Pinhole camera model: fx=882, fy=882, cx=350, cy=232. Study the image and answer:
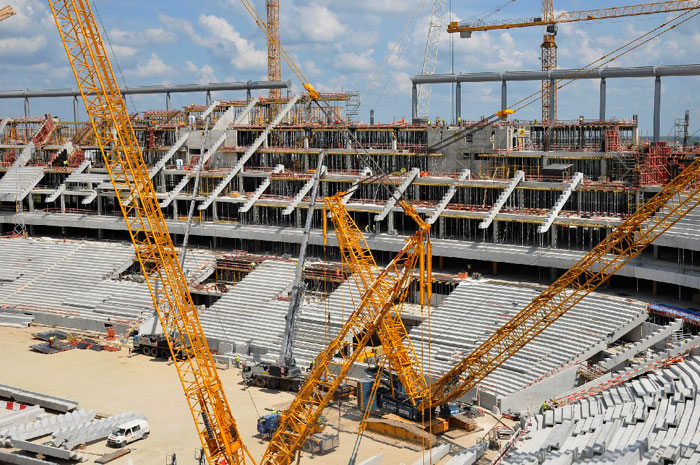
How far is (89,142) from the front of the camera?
103 m

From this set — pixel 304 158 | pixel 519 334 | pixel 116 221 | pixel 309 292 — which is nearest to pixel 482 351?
pixel 519 334

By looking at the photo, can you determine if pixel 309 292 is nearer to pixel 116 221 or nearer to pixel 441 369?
pixel 441 369

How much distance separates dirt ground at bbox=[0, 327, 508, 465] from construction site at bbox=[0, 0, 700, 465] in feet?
0.66

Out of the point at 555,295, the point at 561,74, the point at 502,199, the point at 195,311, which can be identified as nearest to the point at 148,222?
the point at 195,311

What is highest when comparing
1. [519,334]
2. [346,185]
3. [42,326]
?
[346,185]

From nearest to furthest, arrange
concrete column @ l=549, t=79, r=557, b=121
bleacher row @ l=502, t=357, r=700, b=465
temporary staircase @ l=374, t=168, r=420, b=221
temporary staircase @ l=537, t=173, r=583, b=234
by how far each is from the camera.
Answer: bleacher row @ l=502, t=357, r=700, b=465 → temporary staircase @ l=537, t=173, r=583, b=234 → temporary staircase @ l=374, t=168, r=420, b=221 → concrete column @ l=549, t=79, r=557, b=121

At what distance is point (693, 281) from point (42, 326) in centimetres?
4638

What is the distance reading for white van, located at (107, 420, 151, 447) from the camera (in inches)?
1642

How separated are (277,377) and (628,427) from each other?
2144 cm

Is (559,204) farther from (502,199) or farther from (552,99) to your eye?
(552,99)

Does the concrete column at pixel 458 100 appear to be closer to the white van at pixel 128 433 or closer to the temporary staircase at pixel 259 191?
the temporary staircase at pixel 259 191

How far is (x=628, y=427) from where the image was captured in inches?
1419

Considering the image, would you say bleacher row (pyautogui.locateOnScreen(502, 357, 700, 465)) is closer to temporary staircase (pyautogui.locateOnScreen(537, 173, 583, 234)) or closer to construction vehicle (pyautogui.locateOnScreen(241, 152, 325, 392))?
construction vehicle (pyautogui.locateOnScreen(241, 152, 325, 392))

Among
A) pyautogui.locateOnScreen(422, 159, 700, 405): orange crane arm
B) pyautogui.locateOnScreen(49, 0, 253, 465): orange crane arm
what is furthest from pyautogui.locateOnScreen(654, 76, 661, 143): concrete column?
pyautogui.locateOnScreen(49, 0, 253, 465): orange crane arm
